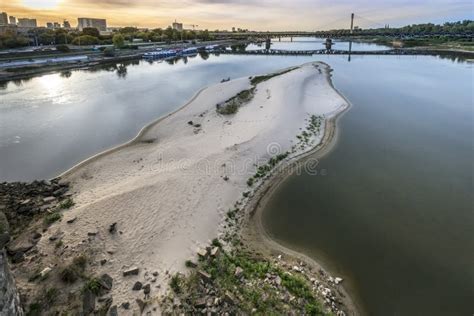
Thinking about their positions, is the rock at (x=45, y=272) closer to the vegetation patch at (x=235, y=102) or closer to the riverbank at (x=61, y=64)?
the vegetation patch at (x=235, y=102)

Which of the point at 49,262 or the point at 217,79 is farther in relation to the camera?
the point at 217,79

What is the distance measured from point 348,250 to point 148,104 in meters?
27.8

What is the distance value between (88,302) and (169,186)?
21.6 feet

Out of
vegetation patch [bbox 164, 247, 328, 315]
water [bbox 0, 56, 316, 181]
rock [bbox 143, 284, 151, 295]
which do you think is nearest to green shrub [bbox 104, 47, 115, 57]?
water [bbox 0, 56, 316, 181]

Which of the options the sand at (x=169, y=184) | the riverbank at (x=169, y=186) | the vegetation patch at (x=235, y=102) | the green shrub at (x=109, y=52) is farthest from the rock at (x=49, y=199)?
the green shrub at (x=109, y=52)

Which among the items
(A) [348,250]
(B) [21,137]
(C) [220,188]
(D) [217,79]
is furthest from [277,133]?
(D) [217,79]

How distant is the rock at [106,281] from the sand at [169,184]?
0.60 feet

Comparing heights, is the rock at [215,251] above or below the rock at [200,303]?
above

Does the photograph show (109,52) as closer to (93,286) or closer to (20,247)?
(20,247)

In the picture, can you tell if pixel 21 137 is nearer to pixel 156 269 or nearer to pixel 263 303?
pixel 156 269

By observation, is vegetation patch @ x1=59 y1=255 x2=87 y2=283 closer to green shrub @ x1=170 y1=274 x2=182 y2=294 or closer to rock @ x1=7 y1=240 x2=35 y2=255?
rock @ x1=7 y1=240 x2=35 y2=255

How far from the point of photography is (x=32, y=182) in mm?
15977

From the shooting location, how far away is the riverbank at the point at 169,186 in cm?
1014

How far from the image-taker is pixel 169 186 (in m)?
14.3
